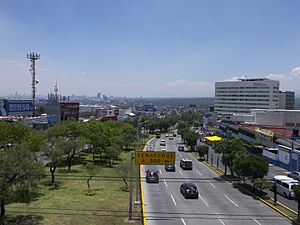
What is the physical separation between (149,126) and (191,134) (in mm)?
34904

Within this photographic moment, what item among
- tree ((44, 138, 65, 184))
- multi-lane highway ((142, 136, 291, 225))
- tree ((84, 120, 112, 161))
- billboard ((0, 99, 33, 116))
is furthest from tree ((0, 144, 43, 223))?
billboard ((0, 99, 33, 116))

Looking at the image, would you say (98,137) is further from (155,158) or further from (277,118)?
(277,118)

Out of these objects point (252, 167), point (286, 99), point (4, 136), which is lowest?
point (252, 167)

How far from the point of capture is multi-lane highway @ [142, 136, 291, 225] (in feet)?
57.3

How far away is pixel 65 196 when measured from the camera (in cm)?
2209

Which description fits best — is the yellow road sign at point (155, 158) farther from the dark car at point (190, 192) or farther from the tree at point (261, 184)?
the tree at point (261, 184)

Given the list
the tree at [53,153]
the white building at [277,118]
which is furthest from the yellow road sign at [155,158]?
the white building at [277,118]

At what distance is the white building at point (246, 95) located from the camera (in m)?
121

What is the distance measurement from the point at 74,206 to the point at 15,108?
5167 cm

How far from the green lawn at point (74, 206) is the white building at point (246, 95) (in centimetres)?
10603

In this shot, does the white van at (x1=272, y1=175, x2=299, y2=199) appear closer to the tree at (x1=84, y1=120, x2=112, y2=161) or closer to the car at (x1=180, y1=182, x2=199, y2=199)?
the car at (x1=180, y1=182, x2=199, y2=199)

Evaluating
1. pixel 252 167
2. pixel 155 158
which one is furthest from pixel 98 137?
pixel 155 158

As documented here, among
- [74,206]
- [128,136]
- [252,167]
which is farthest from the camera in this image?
[128,136]

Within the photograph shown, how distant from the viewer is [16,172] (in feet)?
52.4
